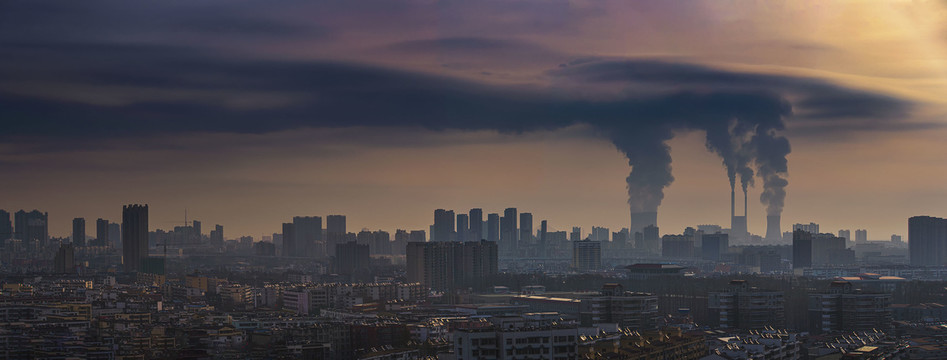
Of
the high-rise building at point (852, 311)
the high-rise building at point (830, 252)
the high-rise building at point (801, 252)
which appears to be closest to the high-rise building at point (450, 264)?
the high-rise building at point (801, 252)

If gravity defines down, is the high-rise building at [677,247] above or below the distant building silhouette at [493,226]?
below

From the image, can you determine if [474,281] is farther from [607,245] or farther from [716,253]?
[607,245]

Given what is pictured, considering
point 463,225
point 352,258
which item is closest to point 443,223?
point 463,225

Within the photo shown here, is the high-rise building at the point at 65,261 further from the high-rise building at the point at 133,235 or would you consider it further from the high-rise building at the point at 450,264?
the high-rise building at the point at 450,264

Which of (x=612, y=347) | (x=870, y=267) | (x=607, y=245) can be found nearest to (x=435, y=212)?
(x=607, y=245)

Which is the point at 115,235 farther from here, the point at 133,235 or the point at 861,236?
the point at 861,236

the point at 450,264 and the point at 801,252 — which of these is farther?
the point at 801,252

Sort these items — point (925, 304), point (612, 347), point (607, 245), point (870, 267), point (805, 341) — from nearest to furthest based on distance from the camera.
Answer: point (612, 347), point (805, 341), point (925, 304), point (870, 267), point (607, 245)
